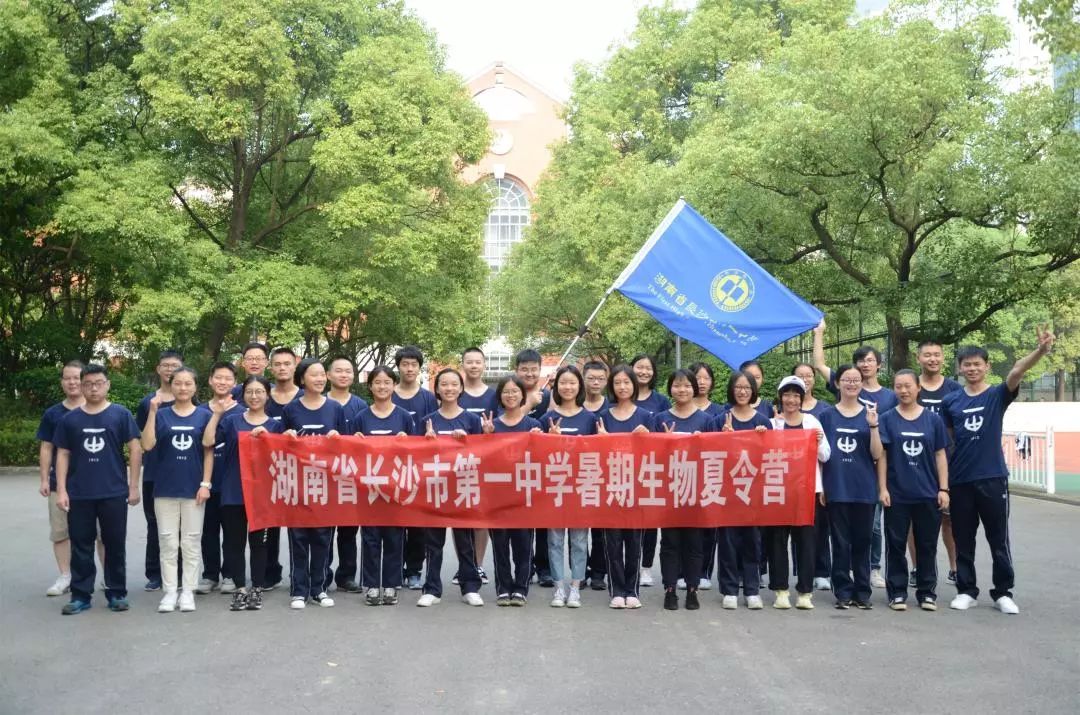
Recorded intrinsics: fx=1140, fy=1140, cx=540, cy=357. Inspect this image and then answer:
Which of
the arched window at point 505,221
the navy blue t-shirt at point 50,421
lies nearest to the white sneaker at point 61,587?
the navy blue t-shirt at point 50,421

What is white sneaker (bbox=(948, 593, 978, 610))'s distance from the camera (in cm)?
774

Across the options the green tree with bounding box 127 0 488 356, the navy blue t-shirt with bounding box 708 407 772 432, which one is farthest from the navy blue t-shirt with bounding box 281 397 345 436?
the green tree with bounding box 127 0 488 356

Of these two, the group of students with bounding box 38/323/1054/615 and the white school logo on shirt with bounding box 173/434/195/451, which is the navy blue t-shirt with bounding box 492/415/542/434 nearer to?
the group of students with bounding box 38/323/1054/615

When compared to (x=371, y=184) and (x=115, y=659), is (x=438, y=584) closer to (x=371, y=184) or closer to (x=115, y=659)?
(x=115, y=659)

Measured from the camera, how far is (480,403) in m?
8.77

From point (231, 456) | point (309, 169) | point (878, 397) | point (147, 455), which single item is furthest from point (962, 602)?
point (309, 169)

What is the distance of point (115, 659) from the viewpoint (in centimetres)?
625

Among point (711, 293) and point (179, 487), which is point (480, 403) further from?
point (711, 293)

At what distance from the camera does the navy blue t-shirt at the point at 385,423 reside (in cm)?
831

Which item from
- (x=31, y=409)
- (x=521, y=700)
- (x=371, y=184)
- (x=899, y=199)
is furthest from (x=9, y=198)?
(x=521, y=700)

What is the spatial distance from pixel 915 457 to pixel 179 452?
16.6 ft

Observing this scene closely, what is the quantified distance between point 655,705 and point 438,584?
2.98 metres

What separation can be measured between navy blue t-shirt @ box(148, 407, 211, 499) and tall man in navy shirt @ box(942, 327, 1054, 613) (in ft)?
17.2

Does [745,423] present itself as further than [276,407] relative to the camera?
No
